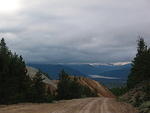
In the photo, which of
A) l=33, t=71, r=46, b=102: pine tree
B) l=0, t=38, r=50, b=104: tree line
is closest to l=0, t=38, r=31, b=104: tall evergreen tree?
l=0, t=38, r=50, b=104: tree line

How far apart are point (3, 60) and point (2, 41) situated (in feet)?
66.0

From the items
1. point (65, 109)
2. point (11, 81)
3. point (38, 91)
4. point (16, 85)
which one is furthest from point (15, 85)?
point (65, 109)

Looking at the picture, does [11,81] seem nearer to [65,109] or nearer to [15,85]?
[15,85]

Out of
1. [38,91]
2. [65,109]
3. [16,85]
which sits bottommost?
[65,109]

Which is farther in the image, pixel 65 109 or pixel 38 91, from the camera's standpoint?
pixel 38 91

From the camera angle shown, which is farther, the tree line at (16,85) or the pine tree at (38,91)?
the pine tree at (38,91)

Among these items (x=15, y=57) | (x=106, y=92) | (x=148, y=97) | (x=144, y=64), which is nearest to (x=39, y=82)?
(x=15, y=57)

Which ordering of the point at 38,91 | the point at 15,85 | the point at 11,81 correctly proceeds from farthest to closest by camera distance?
1. the point at 38,91
2. the point at 15,85
3. the point at 11,81

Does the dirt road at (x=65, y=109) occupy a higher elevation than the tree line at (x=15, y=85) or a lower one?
Answer: lower

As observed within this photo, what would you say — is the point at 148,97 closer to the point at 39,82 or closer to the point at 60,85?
the point at 39,82

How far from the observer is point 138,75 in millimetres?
68688

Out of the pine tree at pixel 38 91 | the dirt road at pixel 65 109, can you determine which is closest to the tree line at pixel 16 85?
the pine tree at pixel 38 91

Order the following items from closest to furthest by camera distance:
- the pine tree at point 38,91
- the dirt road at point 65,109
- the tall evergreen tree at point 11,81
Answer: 1. the dirt road at point 65,109
2. the tall evergreen tree at point 11,81
3. the pine tree at point 38,91

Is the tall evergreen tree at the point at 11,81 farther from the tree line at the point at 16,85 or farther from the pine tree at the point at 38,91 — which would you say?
the pine tree at the point at 38,91
